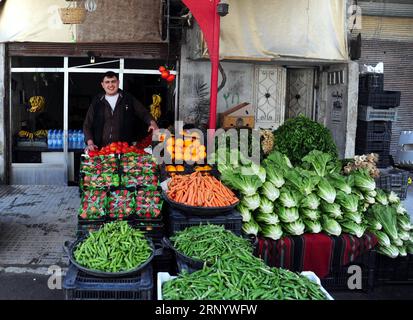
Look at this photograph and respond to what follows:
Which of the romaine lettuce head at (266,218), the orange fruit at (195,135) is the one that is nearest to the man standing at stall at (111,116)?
the orange fruit at (195,135)

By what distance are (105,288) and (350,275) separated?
2.87m

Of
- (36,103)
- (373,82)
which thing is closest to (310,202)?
(373,82)

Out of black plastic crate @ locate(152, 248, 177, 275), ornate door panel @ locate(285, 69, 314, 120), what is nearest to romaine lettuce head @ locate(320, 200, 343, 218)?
black plastic crate @ locate(152, 248, 177, 275)

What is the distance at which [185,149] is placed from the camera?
6059 millimetres

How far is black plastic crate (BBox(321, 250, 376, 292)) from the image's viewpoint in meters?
5.21

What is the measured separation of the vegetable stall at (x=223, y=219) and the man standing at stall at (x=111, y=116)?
73.3 inches

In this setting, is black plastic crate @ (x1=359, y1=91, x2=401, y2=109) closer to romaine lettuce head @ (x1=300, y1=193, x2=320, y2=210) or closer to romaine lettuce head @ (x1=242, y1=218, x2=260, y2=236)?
romaine lettuce head @ (x1=300, y1=193, x2=320, y2=210)

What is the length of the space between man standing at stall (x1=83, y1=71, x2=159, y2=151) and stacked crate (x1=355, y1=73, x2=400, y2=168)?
4350 millimetres

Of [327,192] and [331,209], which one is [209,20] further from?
[331,209]

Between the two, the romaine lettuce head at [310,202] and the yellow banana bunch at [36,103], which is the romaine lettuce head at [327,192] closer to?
the romaine lettuce head at [310,202]

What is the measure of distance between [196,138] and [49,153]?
4.61 metres

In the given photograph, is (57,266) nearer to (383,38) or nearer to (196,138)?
(196,138)

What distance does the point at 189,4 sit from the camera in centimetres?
610

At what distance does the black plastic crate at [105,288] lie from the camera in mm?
3607
